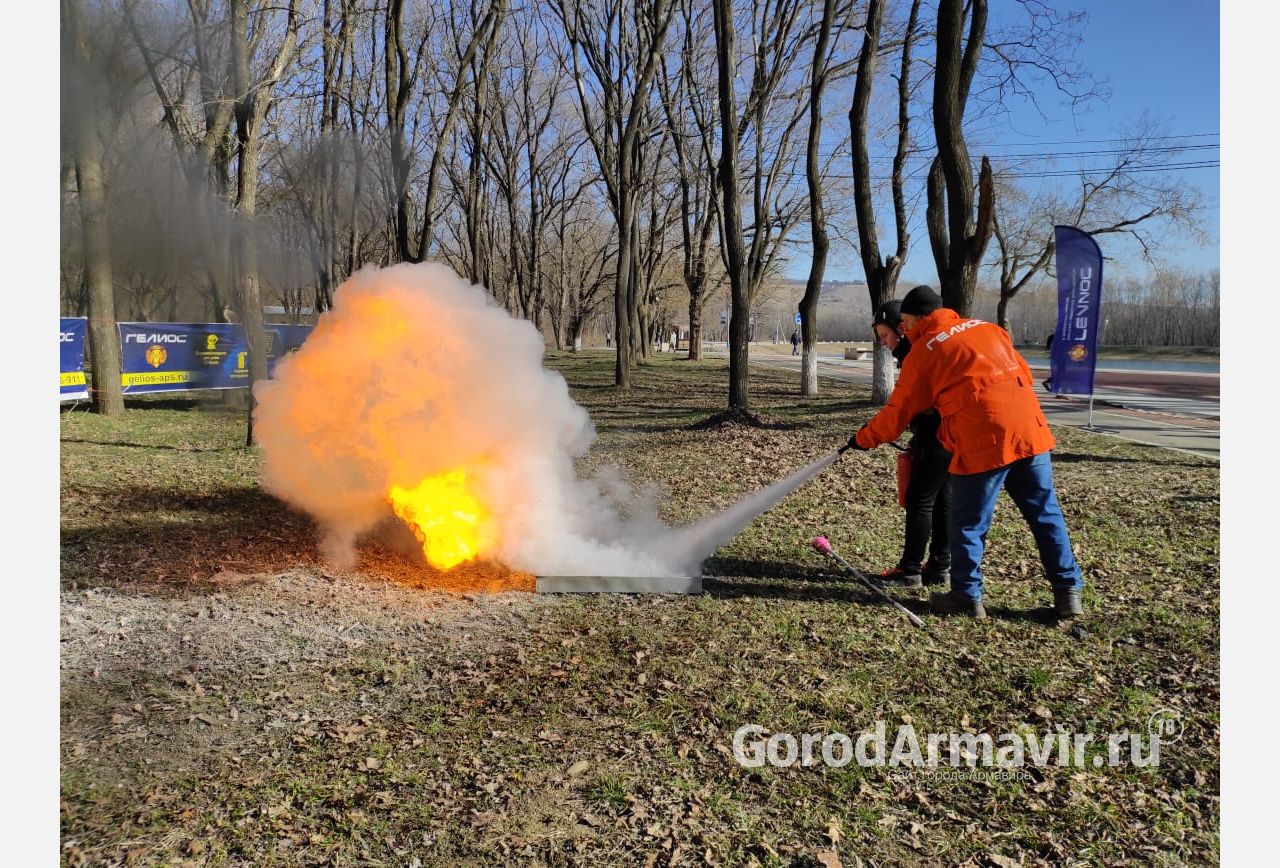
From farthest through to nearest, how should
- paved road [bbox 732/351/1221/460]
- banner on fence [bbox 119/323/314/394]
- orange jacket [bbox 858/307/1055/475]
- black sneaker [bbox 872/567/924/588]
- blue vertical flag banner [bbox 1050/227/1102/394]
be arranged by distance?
banner on fence [bbox 119/323/314/394]
blue vertical flag banner [bbox 1050/227/1102/394]
paved road [bbox 732/351/1221/460]
black sneaker [bbox 872/567/924/588]
orange jacket [bbox 858/307/1055/475]

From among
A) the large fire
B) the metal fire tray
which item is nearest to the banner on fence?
the large fire

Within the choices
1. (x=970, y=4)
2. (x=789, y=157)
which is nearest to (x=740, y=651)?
(x=970, y=4)

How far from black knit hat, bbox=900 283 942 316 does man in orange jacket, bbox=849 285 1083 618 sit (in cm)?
17

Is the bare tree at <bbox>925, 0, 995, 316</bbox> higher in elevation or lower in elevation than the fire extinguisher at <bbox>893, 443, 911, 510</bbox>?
higher

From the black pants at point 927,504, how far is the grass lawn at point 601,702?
0.49 m

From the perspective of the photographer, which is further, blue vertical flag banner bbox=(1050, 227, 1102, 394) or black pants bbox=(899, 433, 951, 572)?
blue vertical flag banner bbox=(1050, 227, 1102, 394)

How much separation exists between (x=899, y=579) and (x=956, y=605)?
806 mm

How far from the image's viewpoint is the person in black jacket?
5934 mm

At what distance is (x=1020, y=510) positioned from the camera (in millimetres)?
5230

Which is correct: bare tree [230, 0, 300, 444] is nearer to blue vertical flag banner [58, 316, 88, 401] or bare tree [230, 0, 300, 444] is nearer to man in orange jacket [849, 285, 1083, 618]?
blue vertical flag banner [58, 316, 88, 401]

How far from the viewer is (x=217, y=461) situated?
10898mm

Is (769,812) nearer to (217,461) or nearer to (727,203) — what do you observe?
(217,461)

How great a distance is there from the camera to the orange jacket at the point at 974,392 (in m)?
5.03

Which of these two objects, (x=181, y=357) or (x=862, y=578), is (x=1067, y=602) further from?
(x=181, y=357)
